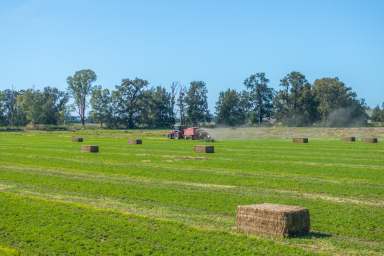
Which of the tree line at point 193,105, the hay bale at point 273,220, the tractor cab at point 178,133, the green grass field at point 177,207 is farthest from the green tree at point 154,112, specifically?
the hay bale at point 273,220

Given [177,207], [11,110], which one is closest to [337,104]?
[11,110]

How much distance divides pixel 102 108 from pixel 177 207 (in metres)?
133

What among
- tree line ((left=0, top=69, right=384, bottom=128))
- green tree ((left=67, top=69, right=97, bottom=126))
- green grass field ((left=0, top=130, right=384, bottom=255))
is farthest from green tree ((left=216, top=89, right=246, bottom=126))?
green grass field ((left=0, top=130, right=384, bottom=255))

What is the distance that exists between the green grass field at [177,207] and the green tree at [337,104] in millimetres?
95701

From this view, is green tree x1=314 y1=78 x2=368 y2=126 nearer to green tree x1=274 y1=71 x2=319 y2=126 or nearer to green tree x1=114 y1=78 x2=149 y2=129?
green tree x1=274 y1=71 x2=319 y2=126

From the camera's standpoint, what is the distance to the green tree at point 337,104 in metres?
123

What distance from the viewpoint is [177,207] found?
16.0m

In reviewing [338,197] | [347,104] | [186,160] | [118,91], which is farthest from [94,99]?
[338,197]

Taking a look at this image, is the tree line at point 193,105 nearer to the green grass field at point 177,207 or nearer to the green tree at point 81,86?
the green tree at point 81,86

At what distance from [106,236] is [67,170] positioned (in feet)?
52.0

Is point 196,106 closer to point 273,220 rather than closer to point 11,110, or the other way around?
point 11,110

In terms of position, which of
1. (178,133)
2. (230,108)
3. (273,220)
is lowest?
(273,220)

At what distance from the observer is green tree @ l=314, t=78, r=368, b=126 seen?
12294 centimetres

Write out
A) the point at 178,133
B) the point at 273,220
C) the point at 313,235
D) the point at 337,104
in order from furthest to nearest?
the point at 337,104 → the point at 178,133 → the point at 313,235 → the point at 273,220
